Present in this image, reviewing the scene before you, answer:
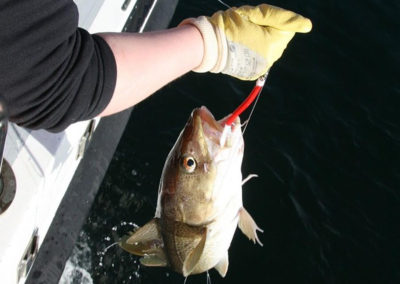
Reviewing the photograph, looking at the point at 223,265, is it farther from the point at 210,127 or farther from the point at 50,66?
the point at 50,66

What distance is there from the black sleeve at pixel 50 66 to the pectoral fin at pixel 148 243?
32.0 inches

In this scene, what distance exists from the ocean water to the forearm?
2449mm

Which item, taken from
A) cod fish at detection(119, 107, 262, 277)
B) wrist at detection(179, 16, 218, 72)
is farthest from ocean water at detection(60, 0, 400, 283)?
wrist at detection(179, 16, 218, 72)

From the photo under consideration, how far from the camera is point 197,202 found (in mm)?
2488

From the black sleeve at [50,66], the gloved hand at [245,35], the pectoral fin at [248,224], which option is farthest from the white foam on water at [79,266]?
the black sleeve at [50,66]

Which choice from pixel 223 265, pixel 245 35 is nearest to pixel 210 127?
pixel 245 35

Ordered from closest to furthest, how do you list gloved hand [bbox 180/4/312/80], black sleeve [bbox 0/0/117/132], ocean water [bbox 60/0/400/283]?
1. black sleeve [bbox 0/0/117/132]
2. gloved hand [bbox 180/4/312/80]
3. ocean water [bbox 60/0/400/283]

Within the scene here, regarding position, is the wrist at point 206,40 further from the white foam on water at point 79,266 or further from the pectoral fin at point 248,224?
the white foam on water at point 79,266

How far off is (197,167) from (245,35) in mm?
707

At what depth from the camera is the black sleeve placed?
1506mm

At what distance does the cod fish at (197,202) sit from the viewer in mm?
2396

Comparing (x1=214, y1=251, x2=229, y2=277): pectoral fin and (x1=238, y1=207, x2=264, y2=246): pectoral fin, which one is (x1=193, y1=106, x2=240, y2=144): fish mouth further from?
(x1=214, y1=251, x2=229, y2=277): pectoral fin

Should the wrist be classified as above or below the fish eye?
above

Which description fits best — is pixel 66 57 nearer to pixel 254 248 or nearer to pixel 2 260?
pixel 2 260
